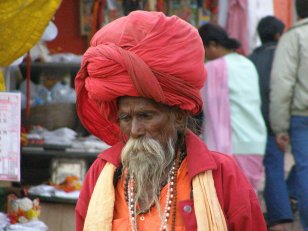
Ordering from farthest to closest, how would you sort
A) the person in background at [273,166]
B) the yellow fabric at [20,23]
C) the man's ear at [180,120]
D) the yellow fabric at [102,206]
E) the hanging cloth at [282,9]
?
the hanging cloth at [282,9]
the person in background at [273,166]
the yellow fabric at [20,23]
the man's ear at [180,120]
the yellow fabric at [102,206]

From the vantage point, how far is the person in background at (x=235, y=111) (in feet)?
23.2

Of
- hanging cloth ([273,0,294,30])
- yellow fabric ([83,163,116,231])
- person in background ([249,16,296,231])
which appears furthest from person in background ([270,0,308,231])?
yellow fabric ([83,163,116,231])

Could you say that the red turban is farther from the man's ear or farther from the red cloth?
the red cloth

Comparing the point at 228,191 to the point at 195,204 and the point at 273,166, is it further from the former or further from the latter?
the point at 273,166

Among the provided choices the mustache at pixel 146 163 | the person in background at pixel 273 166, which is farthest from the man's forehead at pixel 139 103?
the person in background at pixel 273 166

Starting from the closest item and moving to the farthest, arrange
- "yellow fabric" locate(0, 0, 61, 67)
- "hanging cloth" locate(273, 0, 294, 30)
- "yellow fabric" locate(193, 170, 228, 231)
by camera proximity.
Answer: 1. "yellow fabric" locate(193, 170, 228, 231)
2. "yellow fabric" locate(0, 0, 61, 67)
3. "hanging cloth" locate(273, 0, 294, 30)

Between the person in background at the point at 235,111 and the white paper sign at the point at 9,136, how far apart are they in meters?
2.69

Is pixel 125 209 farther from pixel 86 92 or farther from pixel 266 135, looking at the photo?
pixel 266 135

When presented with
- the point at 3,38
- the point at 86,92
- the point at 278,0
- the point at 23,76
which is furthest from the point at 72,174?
the point at 86,92

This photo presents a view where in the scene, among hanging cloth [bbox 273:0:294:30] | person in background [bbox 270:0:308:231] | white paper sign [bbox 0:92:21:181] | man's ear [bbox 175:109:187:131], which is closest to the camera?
man's ear [bbox 175:109:187:131]

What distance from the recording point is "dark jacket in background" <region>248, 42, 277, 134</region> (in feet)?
25.1

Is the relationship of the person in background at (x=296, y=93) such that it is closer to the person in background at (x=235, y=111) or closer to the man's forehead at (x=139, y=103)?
the person in background at (x=235, y=111)

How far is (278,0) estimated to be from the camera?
29.8 feet

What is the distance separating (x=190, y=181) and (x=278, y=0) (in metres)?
6.09
